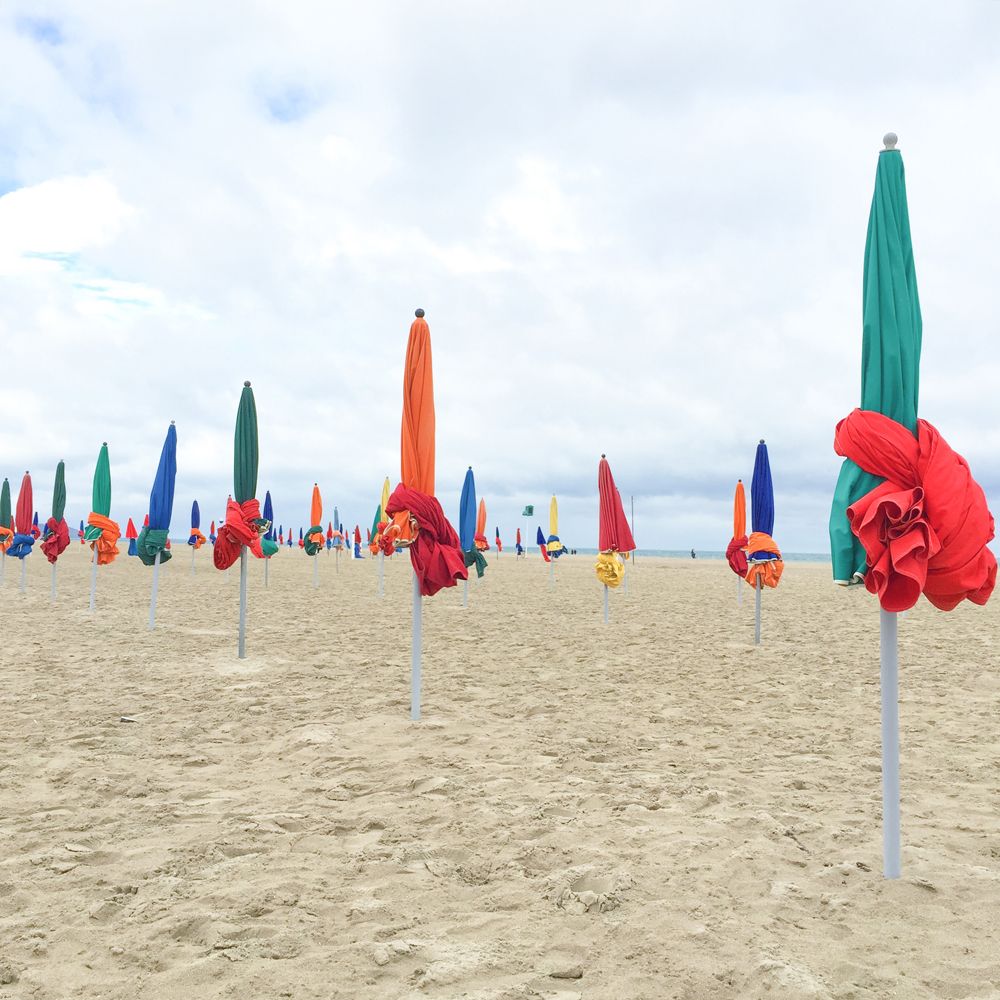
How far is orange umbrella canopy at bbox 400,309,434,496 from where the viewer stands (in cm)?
673

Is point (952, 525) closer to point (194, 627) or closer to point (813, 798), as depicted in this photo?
point (813, 798)

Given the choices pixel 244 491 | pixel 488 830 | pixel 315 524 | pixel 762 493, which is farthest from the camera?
pixel 315 524

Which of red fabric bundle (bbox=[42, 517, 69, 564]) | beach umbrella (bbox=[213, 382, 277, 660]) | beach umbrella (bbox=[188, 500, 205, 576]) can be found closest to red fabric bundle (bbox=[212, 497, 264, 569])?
beach umbrella (bbox=[213, 382, 277, 660])

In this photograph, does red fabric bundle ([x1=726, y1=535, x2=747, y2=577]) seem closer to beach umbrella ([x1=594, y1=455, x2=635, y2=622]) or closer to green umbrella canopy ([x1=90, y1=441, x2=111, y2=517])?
beach umbrella ([x1=594, y1=455, x2=635, y2=622])

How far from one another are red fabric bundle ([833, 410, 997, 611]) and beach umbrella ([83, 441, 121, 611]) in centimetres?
1308

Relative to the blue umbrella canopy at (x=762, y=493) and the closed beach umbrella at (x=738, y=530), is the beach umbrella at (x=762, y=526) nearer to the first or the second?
the blue umbrella canopy at (x=762, y=493)

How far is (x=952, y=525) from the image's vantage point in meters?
3.27

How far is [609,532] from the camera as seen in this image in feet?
44.1

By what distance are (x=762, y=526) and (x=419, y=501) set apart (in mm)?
6234

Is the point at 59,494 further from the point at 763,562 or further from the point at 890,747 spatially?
the point at 890,747

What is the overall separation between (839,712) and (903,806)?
2628 mm

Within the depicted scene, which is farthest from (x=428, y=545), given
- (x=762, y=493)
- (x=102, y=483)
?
(x=102, y=483)

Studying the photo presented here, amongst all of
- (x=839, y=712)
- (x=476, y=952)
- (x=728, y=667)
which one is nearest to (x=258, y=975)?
→ (x=476, y=952)

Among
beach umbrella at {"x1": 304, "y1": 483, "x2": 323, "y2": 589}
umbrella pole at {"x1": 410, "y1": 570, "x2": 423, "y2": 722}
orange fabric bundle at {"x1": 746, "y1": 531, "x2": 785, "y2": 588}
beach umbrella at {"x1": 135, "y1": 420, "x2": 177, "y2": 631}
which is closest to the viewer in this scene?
umbrella pole at {"x1": 410, "y1": 570, "x2": 423, "y2": 722}
